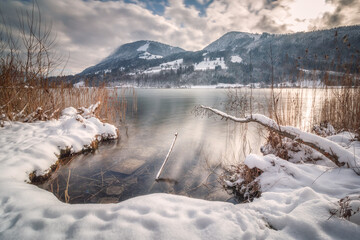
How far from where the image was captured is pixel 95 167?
4.46m

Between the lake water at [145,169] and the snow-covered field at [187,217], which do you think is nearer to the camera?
the snow-covered field at [187,217]

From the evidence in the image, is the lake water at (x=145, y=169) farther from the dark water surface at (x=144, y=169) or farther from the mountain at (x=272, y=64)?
the mountain at (x=272, y=64)

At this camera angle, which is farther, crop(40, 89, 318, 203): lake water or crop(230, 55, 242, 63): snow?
crop(230, 55, 242, 63): snow

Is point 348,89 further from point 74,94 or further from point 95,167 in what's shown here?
point 74,94

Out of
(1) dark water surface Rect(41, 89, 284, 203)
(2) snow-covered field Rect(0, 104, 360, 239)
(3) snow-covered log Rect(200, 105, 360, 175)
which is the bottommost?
(1) dark water surface Rect(41, 89, 284, 203)

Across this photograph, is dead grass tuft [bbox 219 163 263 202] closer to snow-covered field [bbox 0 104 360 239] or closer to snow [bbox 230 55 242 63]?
snow-covered field [bbox 0 104 360 239]

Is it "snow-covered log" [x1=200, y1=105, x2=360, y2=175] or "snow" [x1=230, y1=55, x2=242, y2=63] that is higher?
"snow" [x1=230, y1=55, x2=242, y2=63]

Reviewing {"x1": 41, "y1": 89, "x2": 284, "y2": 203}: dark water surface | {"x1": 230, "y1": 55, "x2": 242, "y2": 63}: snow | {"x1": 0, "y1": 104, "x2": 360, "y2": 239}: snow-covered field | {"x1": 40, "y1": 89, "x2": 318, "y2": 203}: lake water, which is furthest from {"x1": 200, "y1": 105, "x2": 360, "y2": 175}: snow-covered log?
{"x1": 230, "y1": 55, "x2": 242, "y2": 63}: snow

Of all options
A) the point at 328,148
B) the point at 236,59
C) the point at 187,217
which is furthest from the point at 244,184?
the point at 236,59

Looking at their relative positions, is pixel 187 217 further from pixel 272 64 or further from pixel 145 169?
pixel 272 64

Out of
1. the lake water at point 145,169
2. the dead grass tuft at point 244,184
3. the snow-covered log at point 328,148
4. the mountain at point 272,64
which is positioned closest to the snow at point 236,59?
the mountain at point 272,64

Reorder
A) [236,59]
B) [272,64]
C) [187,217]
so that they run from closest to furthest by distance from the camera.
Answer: [187,217], [272,64], [236,59]

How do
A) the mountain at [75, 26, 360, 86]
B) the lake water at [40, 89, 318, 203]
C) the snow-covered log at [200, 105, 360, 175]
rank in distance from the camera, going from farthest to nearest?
the mountain at [75, 26, 360, 86] → the lake water at [40, 89, 318, 203] → the snow-covered log at [200, 105, 360, 175]

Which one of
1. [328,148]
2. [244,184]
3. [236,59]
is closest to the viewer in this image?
[328,148]
